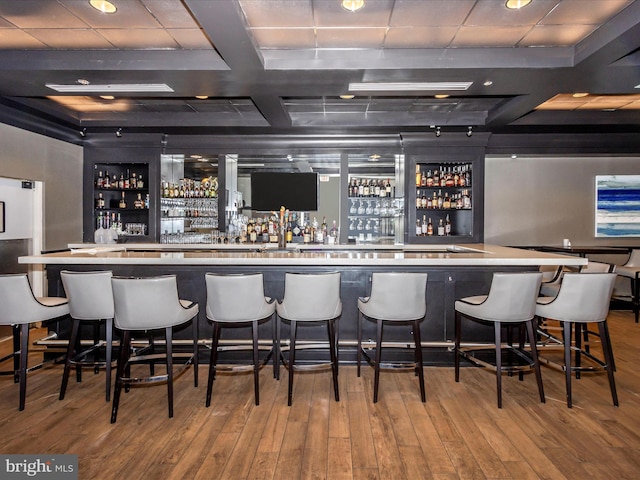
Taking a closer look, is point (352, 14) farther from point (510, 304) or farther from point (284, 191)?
point (284, 191)

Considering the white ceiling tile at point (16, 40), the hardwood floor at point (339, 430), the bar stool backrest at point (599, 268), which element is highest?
the white ceiling tile at point (16, 40)

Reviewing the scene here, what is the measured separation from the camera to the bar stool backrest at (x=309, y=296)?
3217mm

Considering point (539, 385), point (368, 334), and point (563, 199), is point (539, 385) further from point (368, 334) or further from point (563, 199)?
point (563, 199)

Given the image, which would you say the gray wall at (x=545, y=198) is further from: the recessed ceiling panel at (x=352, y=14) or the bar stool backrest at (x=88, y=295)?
the bar stool backrest at (x=88, y=295)

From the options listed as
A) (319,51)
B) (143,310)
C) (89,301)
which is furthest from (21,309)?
(319,51)

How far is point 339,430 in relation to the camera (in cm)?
285

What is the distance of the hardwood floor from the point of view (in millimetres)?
2414

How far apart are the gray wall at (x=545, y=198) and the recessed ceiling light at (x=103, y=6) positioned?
21.5 ft

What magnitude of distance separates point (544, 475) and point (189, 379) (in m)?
2.89

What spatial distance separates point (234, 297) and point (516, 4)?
3081 millimetres

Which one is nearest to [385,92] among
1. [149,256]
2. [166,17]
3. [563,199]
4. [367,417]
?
[166,17]

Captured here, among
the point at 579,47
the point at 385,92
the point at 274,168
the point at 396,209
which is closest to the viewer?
the point at 579,47

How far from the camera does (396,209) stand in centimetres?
702

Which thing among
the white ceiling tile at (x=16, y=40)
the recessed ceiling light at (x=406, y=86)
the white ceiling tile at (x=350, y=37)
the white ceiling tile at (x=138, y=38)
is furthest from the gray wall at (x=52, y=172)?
the recessed ceiling light at (x=406, y=86)
